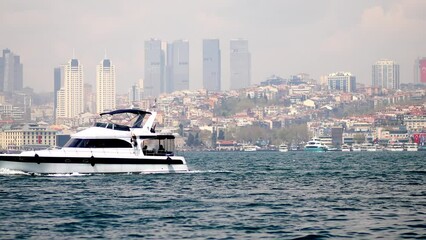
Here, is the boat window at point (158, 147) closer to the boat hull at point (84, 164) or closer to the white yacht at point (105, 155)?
the white yacht at point (105, 155)

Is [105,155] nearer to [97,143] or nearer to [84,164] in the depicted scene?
[97,143]

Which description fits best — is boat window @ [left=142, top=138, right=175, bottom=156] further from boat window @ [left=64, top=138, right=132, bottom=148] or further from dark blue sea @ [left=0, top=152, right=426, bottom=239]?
dark blue sea @ [left=0, top=152, right=426, bottom=239]

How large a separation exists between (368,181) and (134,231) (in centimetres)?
2939

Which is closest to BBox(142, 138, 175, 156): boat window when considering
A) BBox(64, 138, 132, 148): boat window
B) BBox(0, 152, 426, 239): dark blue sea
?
BBox(64, 138, 132, 148): boat window

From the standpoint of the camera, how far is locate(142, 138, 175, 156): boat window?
65000 millimetres

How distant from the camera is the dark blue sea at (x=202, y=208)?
36.7 meters

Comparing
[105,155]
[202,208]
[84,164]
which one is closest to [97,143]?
[105,155]

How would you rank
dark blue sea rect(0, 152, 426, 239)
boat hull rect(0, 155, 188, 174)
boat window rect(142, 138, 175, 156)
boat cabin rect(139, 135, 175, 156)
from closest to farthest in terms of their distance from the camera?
dark blue sea rect(0, 152, 426, 239) < boat hull rect(0, 155, 188, 174) < boat cabin rect(139, 135, 175, 156) < boat window rect(142, 138, 175, 156)

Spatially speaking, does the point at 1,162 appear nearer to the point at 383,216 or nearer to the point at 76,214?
the point at 76,214

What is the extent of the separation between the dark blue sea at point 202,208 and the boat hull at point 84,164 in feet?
1.86

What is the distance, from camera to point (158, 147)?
65.8 m

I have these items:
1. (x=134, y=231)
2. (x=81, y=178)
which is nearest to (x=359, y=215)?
(x=134, y=231)

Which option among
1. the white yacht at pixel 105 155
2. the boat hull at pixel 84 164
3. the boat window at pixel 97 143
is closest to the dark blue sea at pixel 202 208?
the boat hull at pixel 84 164

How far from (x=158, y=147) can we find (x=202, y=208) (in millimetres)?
21979
